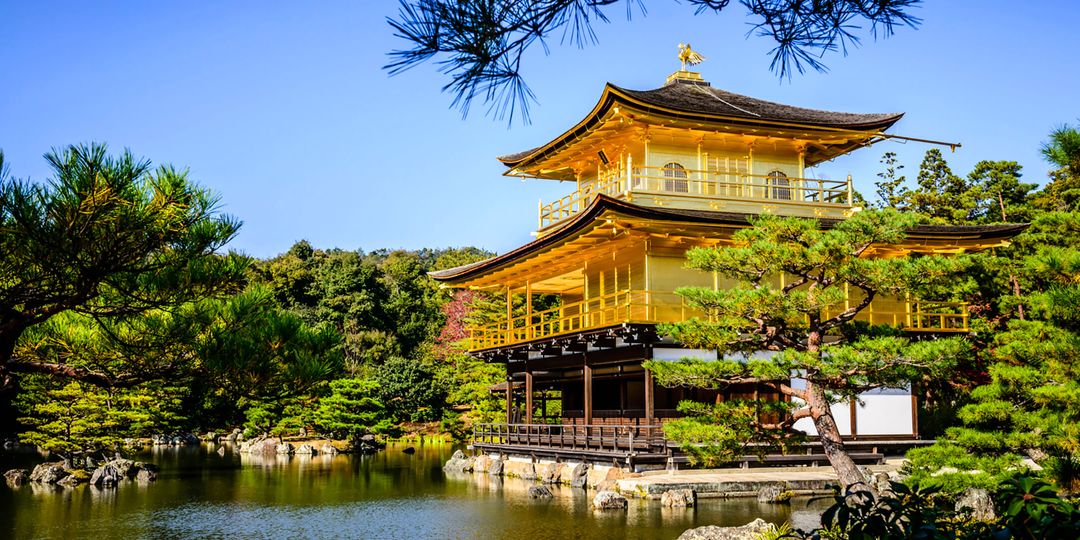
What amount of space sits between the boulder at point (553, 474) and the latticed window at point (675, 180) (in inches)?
244

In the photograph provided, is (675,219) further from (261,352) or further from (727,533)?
(261,352)

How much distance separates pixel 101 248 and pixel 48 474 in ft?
59.2

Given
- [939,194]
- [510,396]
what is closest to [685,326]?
[510,396]

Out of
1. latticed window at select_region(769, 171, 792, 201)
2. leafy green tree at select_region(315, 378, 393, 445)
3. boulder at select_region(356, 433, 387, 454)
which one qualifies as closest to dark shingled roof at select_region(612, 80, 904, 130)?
latticed window at select_region(769, 171, 792, 201)

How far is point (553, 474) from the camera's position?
19156 millimetres

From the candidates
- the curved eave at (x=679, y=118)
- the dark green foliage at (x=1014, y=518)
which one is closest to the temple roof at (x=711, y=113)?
the curved eave at (x=679, y=118)

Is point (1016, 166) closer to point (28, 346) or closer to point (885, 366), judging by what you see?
point (885, 366)

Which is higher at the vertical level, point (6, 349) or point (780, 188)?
point (780, 188)

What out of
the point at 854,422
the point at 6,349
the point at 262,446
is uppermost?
→ the point at 6,349

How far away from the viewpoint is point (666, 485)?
602 inches

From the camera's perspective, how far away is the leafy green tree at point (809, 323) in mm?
12234

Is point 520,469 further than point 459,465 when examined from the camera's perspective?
No

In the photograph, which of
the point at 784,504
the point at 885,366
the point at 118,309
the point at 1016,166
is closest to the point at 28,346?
the point at 118,309

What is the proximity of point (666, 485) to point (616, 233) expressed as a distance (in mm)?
4913
